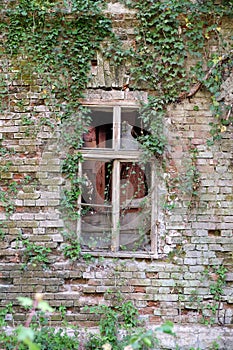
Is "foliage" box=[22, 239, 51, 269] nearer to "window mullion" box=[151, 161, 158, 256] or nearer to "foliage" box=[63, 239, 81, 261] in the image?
"foliage" box=[63, 239, 81, 261]

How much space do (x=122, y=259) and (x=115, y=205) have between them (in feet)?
1.89

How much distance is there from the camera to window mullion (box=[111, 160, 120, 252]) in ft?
13.9

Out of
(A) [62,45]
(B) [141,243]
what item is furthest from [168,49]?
(B) [141,243]

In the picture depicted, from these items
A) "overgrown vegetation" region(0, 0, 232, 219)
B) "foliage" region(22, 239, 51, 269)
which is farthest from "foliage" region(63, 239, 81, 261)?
"overgrown vegetation" region(0, 0, 232, 219)

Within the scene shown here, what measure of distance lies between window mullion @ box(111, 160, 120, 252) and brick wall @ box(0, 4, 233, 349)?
0.19 metres

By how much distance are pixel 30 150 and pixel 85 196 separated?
765mm

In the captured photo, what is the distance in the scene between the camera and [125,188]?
4289mm

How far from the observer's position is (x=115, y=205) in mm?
4238

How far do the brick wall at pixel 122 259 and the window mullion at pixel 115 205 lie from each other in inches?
7.6

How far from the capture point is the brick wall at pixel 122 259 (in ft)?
13.4

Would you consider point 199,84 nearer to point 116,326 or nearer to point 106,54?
point 106,54

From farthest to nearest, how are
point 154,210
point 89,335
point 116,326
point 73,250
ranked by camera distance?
point 154,210 → point 73,250 → point 116,326 → point 89,335

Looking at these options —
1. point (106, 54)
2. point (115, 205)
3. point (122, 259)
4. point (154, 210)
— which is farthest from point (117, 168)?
point (106, 54)

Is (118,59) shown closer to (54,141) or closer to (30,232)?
(54,141)
